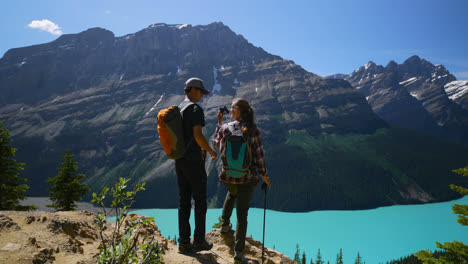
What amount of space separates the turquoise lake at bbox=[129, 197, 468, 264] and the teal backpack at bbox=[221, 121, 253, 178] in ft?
388

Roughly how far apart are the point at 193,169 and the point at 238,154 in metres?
0.99

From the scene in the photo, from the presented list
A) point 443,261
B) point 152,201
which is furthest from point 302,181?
point 443,261

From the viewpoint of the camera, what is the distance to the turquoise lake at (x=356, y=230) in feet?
403

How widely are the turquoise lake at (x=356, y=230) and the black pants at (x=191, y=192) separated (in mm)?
117244

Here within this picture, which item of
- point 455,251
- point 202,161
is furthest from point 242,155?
point 455,251

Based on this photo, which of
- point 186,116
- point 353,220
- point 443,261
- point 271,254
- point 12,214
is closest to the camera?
point 186,116

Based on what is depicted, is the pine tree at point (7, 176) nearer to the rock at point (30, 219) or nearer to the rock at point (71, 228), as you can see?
the rock at point (30, 219)

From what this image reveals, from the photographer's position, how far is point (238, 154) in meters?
5.48

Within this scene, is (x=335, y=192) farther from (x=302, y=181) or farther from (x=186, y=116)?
(x=186, y=116)

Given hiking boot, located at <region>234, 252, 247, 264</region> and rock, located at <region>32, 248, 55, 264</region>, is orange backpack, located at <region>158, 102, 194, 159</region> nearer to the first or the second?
hiking boot, located at <region>234, 252, 247, 264</region>

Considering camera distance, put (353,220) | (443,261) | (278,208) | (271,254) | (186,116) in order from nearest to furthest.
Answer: (186,116) < (271,254) < (443,261) < (353,220) < (278,208)

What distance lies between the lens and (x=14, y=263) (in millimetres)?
3998

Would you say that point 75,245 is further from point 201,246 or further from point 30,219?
point 201,246

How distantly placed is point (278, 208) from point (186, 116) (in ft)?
568
